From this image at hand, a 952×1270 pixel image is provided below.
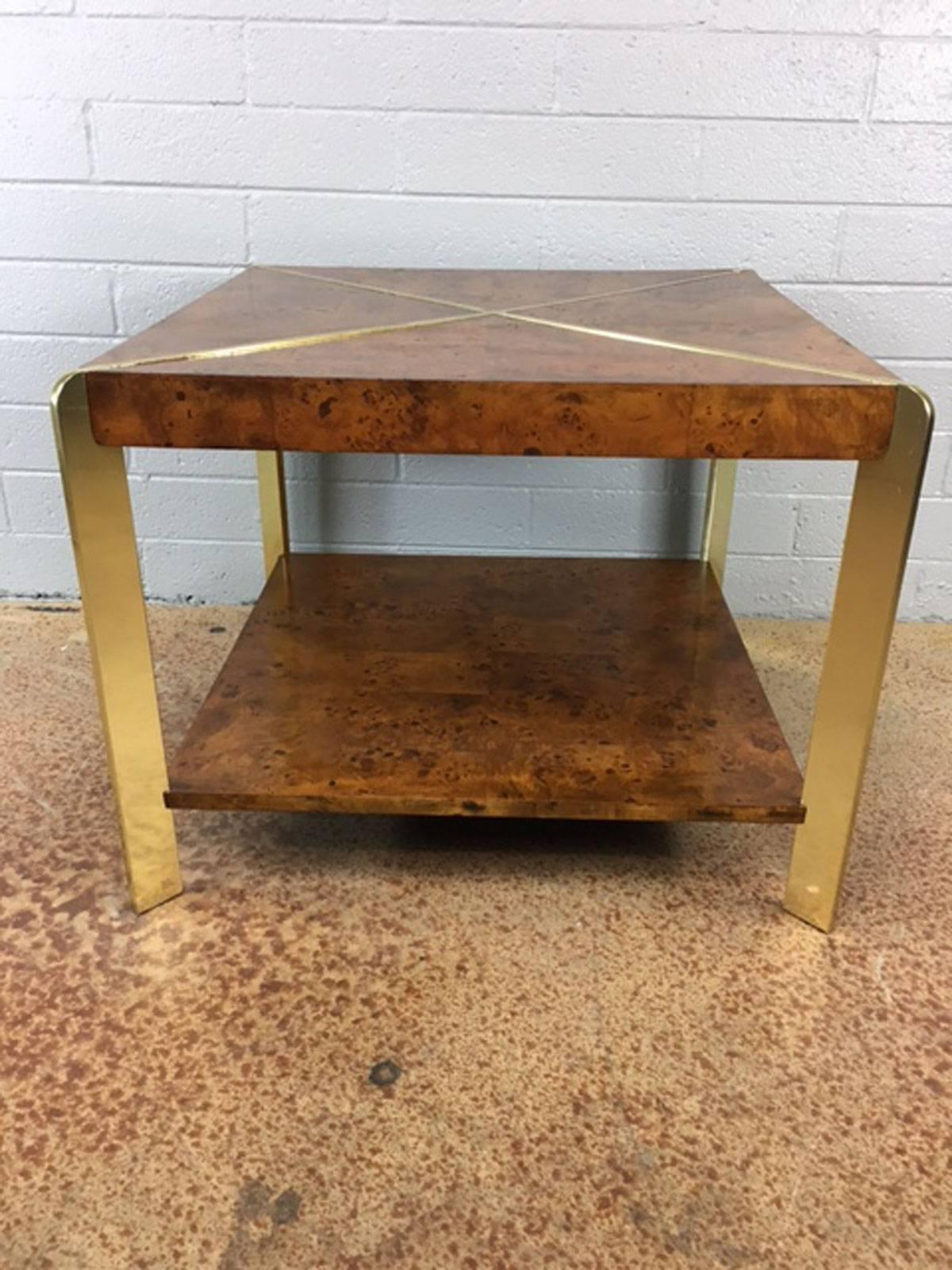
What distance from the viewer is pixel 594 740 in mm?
1142

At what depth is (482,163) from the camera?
4.96 feet

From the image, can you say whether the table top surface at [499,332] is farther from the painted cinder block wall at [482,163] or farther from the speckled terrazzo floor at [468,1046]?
the speckled terrazzo floor at [468,1046]

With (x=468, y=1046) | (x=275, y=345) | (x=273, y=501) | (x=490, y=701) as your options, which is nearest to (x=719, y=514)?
(x=490, y=701)

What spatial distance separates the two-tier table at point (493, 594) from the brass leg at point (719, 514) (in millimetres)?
139

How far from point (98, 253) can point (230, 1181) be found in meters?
1.35

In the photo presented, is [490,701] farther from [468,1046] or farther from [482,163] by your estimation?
[482,163]

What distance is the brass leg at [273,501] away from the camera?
5.08 ft

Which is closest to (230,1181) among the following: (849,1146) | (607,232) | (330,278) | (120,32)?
(849,1146)

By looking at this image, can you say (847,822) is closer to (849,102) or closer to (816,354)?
(816,354)

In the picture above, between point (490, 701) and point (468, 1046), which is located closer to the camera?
point (468, 1046)

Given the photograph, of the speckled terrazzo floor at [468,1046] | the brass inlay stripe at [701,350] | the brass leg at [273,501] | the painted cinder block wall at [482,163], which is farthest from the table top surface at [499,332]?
the speckled terrazzo floor at [468,1046]

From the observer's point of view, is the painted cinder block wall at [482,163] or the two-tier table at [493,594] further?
the painted cinder block wall at [482,163]

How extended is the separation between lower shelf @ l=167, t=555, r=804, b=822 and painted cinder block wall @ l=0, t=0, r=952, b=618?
30cm

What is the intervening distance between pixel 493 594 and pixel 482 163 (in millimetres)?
645
